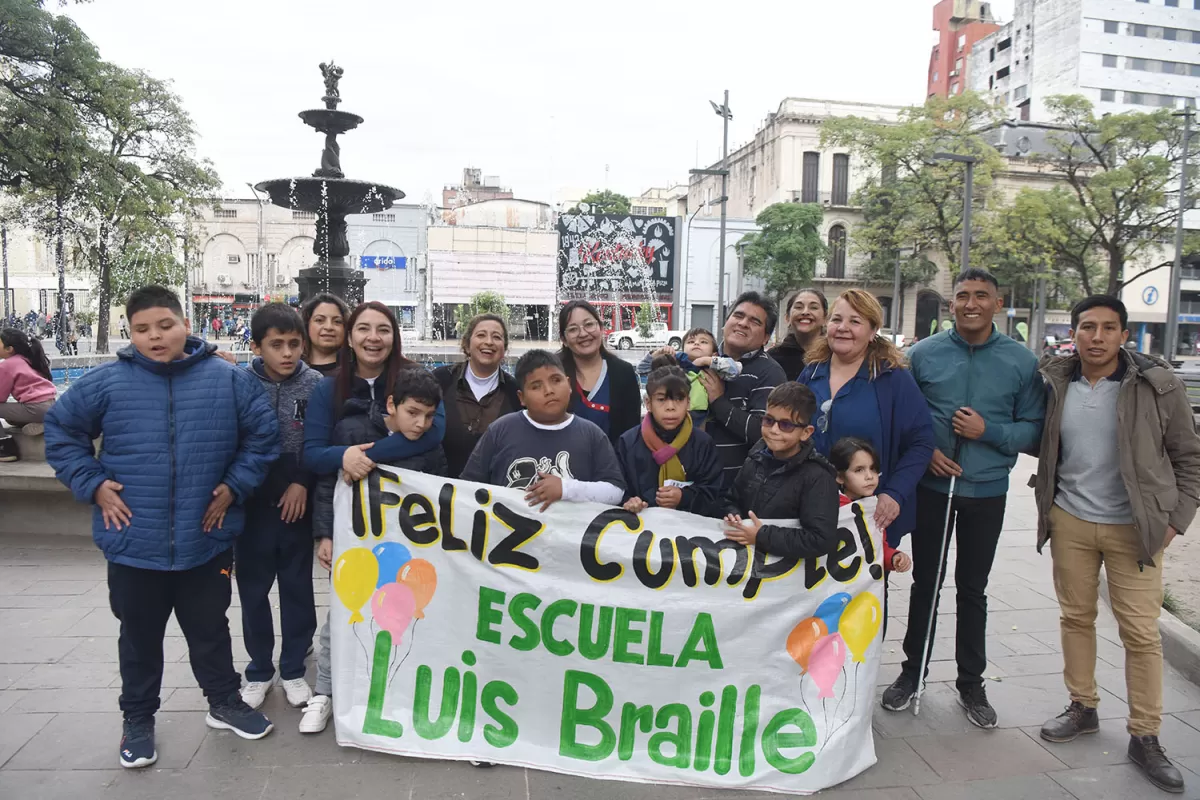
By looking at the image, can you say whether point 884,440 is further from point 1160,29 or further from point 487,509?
point 1160,29

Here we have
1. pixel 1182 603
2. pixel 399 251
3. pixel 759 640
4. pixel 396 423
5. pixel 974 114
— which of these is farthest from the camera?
pixel 399 251

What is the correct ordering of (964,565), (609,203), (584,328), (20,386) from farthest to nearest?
(609,203), (20,386), (584,328), (964,565)

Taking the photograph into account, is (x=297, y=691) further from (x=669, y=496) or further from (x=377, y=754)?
(x=669, y=496)

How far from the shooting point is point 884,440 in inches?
136

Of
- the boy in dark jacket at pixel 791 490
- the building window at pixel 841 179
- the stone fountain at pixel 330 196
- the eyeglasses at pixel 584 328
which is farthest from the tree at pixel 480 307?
the boy in dark jacket at pixel 791 490

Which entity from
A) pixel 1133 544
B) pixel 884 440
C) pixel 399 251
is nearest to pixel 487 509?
pixel 884 440

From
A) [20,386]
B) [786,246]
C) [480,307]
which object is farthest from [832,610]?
[786,246]

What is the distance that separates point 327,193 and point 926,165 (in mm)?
29842

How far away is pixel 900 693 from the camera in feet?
12.4

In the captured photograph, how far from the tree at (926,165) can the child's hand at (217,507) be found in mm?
32337

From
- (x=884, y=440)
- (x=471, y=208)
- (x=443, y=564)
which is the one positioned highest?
(x=471, y=208)

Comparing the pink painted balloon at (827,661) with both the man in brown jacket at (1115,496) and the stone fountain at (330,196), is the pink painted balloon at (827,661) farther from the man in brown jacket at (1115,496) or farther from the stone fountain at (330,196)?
the stone fountain at (330,196)

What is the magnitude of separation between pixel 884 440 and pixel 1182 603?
10.3ft

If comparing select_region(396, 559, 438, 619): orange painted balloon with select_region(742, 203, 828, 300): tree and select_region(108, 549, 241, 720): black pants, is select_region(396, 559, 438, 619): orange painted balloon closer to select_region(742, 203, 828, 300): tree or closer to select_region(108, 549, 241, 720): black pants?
select_region(108, 549, 241, 720): black pants
